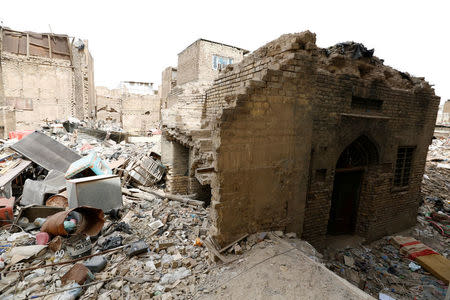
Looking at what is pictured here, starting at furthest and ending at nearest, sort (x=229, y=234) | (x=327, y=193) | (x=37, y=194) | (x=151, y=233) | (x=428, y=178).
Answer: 1. (x=428, y=178)
2. (x=37, y=194)
3. (x=327, y=193)
4. (x=151, y=233)
5. (x=229, y=234)

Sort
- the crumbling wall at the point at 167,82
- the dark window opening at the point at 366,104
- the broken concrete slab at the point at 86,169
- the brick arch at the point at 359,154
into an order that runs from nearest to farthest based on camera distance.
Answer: the dark window opening at the point at 366,104 < the brick arch at the point at 359,154 < the broken concrete slab at the point at 86,169 < the crumbling wall at the point at 167,82

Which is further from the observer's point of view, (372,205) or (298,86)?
(372,205)

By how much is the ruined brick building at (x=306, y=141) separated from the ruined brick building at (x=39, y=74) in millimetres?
16578

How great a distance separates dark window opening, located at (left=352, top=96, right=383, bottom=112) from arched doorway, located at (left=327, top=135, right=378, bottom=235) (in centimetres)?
80

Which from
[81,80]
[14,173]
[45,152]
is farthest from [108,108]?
[14,173]

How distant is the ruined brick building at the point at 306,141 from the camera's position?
11.7 feet

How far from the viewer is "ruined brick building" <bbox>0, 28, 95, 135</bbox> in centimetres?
1730

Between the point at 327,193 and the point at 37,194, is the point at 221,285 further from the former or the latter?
the point at 37,194

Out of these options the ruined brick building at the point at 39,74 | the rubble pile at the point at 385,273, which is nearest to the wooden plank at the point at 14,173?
the rubble pile at the point at 385,273

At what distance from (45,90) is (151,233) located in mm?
20543

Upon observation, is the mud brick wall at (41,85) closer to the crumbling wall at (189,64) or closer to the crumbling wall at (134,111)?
the crumbling wall at (134,111)

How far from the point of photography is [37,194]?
614cm

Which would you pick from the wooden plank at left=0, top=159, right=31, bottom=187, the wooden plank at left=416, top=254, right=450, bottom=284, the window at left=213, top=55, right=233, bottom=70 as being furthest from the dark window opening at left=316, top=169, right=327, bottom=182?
the window at left=213, top=55, right=233, bottom=70

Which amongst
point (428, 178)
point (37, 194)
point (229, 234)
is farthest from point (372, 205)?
point (37, 194)
